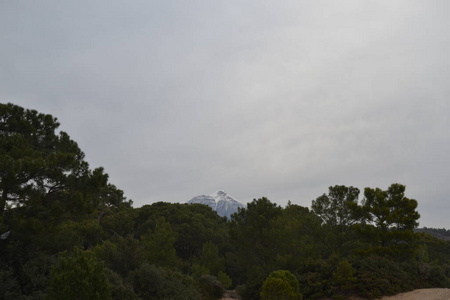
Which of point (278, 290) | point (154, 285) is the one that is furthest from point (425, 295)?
point (154, 285)

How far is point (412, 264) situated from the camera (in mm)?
22062

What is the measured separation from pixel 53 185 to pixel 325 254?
22.2 meters

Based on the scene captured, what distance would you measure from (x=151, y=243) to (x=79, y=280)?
15.0 metres

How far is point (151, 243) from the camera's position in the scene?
23859 millimetres

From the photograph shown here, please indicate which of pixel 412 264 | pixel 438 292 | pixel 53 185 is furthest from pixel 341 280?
pixel 53 185

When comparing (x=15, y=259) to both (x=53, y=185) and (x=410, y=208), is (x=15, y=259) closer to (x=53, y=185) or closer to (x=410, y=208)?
(x=53, y=185)

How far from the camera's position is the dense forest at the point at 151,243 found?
1179 cm

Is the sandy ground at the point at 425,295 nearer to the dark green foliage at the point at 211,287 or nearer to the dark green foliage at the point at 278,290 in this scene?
the dark green foliage at the point at 278,290

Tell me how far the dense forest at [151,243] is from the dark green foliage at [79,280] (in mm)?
32

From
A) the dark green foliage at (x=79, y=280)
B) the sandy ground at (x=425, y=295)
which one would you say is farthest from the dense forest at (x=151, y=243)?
the sandy ground at (x=425, y=295)

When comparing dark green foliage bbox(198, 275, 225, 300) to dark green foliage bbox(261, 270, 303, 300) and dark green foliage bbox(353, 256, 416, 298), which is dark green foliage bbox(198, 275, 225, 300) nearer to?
dark green foliage bbox(261, 270, 303, 300)

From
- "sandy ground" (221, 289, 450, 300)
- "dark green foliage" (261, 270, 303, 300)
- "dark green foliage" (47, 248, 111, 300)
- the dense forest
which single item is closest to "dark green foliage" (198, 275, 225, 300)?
the dense forest

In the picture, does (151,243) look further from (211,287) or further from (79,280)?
(79,280)

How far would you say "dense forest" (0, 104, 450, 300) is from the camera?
11.8 metres
